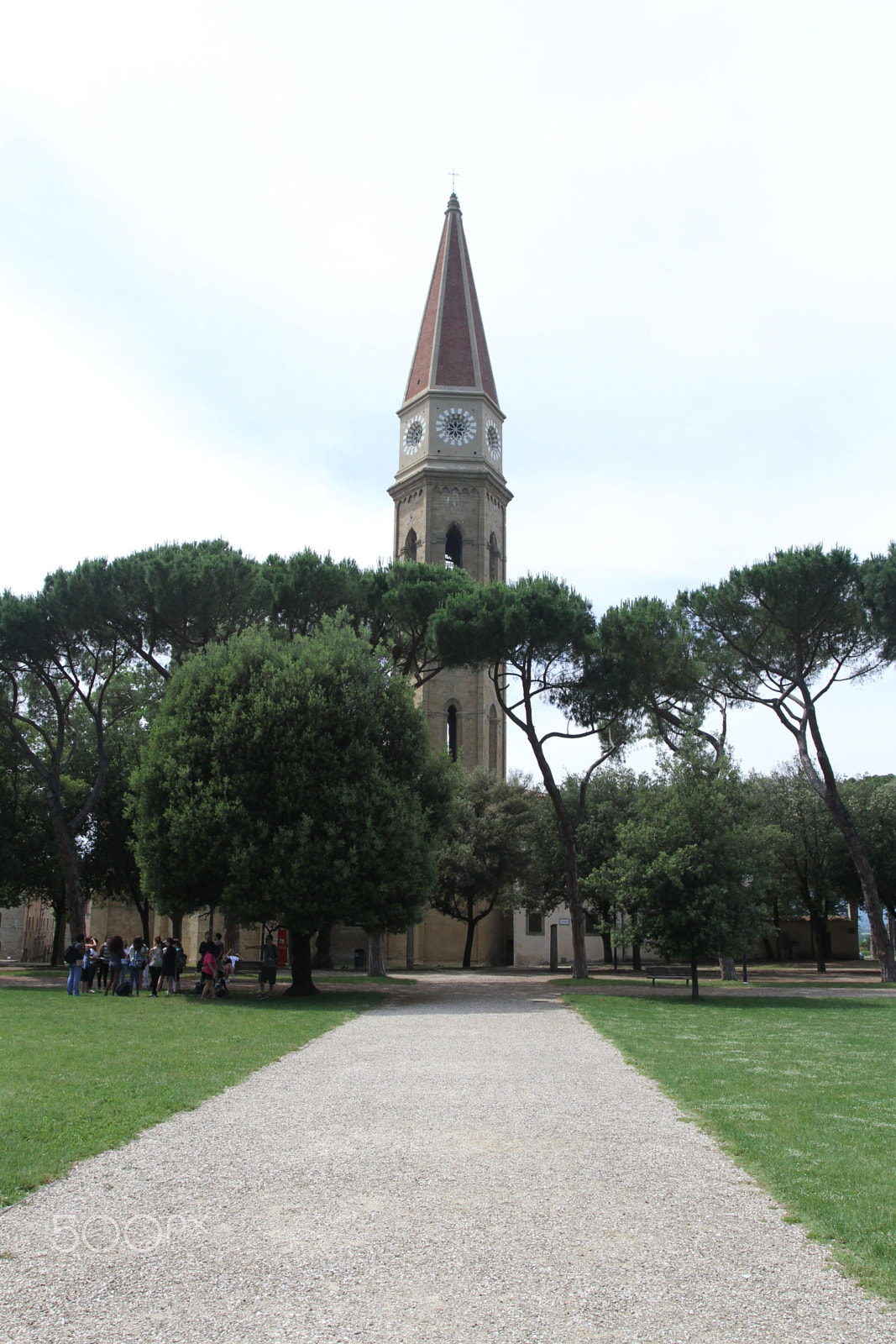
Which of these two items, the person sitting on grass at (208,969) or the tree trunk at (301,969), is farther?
the tree trunk at (301,969)

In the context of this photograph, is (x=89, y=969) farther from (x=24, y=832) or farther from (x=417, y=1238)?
(x=417, y=1238)

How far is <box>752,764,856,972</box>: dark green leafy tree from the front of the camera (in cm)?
3966

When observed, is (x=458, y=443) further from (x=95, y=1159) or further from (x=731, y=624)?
(x=95, y=1159)

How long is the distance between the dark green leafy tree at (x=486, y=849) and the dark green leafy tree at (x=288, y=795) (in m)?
13.6

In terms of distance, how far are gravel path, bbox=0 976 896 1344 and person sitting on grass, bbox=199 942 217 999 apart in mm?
12633

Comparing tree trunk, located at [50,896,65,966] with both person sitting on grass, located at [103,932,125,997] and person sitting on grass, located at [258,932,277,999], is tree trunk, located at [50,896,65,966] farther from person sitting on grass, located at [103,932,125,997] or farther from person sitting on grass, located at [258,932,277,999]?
person sitting on grass, located at [258,932,277,999]

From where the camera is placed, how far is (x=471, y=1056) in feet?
39.8

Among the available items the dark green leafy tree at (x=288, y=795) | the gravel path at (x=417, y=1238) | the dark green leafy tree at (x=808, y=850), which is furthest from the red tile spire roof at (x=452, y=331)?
the gravel path at (x=417, y=1238)

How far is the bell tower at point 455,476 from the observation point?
4500 cm

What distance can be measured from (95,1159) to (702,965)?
40628 millimetres

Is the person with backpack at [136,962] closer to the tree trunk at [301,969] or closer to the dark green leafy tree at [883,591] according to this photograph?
the tree trunk at [301,969]

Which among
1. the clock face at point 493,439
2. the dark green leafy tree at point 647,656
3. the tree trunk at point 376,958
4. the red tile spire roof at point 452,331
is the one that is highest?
the red tile spire roof at point 452,331

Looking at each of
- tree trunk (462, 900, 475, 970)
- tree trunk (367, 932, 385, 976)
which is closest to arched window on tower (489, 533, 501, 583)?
tree trunk (462, 900, 475, 970)

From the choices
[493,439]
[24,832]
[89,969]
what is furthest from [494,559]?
[89,969]
